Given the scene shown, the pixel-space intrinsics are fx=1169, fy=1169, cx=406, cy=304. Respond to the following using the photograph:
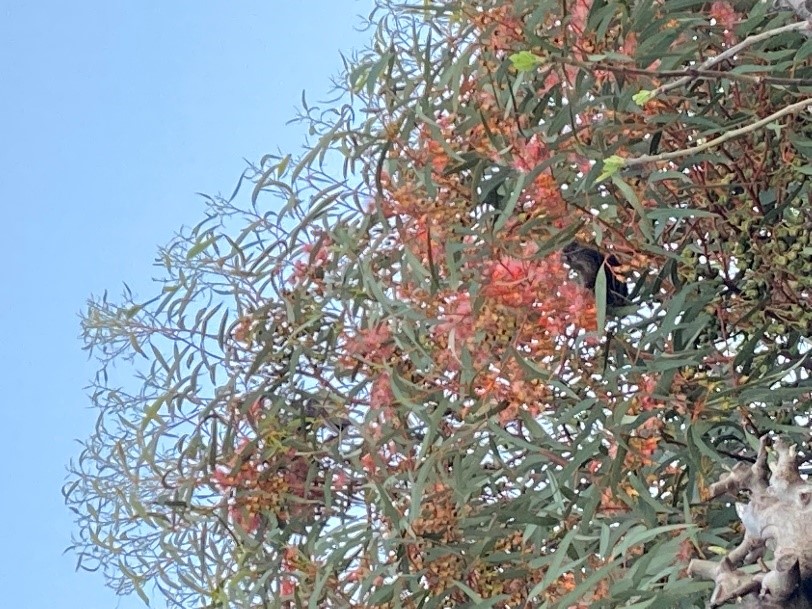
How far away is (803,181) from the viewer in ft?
3.07

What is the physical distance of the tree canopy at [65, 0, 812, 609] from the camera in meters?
0.89

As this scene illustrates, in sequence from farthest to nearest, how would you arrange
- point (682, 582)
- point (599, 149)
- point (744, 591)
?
1. point (599, 149)
2. point (682, 582)
3. point (744, 591)

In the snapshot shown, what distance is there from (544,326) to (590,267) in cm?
14

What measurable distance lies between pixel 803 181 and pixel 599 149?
0.57 ft

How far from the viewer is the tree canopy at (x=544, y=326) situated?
2.92 feet

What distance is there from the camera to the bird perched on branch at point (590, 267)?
1032 mm

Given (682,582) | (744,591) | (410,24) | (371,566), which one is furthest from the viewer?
(410,24)

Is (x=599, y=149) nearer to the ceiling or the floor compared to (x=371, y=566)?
nearer to the ceiling

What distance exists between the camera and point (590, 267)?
104 cm

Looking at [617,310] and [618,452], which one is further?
[617,310]

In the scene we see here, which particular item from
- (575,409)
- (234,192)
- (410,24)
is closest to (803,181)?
(575,409)

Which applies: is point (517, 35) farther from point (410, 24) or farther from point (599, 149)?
point (410, 24)

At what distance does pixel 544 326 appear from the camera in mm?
929

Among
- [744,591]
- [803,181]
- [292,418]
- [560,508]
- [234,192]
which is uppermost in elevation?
[234,192]
